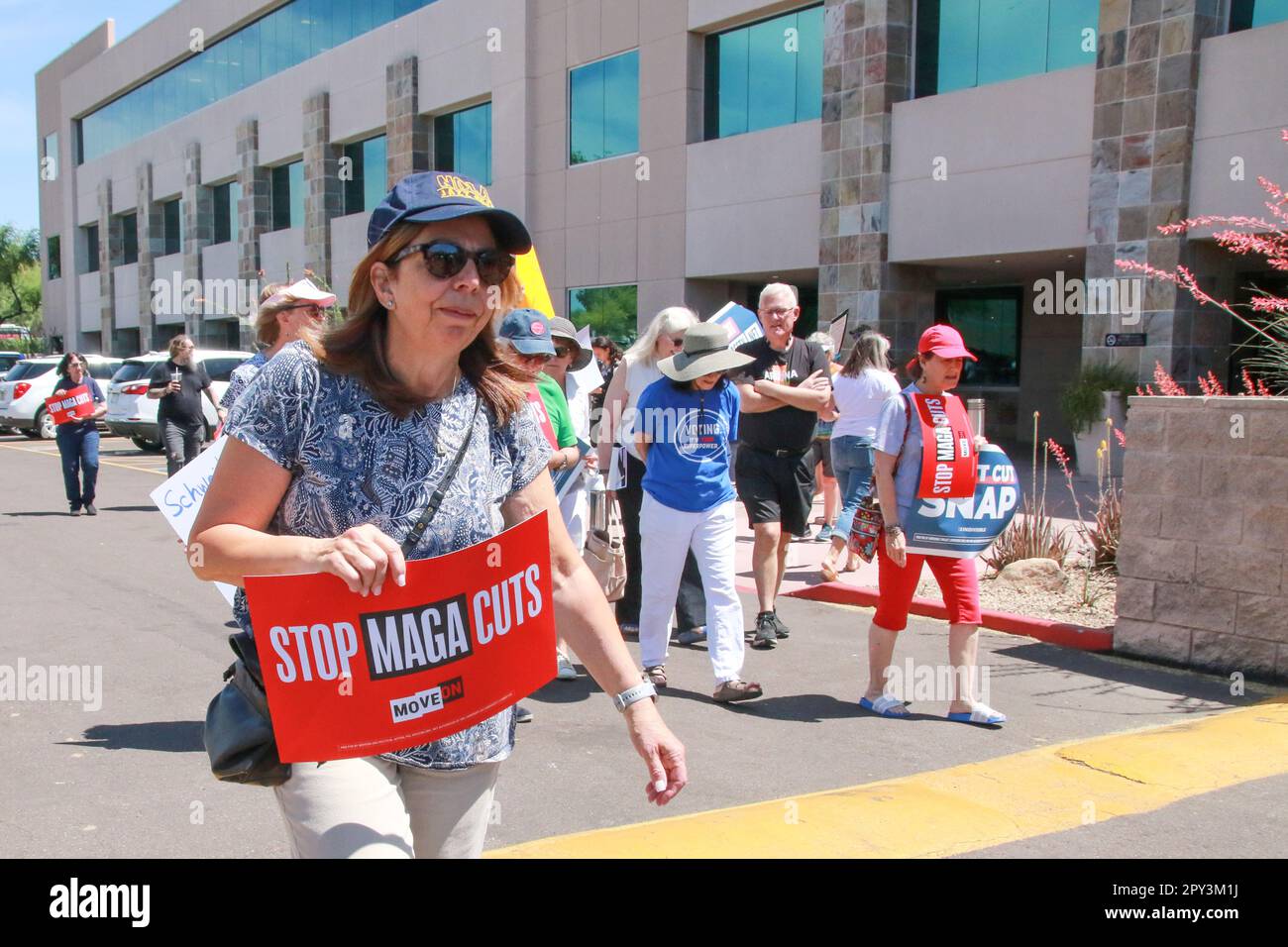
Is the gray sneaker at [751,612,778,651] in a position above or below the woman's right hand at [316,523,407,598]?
below

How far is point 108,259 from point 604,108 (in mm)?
32183

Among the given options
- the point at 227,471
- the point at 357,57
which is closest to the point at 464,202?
the point at 227,471

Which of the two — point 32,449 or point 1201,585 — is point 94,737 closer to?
point 1201,585

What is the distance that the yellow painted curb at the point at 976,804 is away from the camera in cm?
395

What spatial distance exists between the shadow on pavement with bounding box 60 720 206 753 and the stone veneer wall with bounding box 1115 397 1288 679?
526 cm

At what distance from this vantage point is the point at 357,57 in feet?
101

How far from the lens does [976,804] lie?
14.6ft

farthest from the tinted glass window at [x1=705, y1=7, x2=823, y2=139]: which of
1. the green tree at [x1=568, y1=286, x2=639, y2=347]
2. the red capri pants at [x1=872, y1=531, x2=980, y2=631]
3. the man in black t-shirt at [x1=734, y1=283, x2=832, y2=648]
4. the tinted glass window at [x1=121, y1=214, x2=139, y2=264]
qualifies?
the tinted glass window at [x1=121, y1=214, x2=139, y2=264]

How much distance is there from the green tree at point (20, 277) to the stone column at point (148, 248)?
31.2 m

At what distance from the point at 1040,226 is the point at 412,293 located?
15778mm

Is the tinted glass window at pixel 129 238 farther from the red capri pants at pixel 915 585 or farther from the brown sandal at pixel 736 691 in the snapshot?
the red capri pants at pixel 915 585

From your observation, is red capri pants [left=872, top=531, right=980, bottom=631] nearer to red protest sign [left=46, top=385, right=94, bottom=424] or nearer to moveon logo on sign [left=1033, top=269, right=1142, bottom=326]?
Result: red protest sign [left=46, top=385, right=94, bottom=424]

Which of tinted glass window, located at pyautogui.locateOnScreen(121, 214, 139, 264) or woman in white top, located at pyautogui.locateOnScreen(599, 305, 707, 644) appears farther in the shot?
tinted glass window, located at pyautogui.locateOnScreen(121, 214, 139, 264)

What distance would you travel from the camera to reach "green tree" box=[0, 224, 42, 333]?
7312 cm
